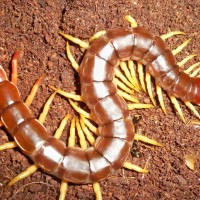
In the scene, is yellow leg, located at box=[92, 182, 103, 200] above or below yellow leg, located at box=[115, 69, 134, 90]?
below

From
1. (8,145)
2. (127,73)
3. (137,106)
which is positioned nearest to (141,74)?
(127,73)

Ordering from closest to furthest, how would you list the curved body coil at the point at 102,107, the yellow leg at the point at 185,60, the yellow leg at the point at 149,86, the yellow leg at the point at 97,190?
1. the curved body coil at the point at 102,107
2. the yellow leg at the point at 97,190
3. the yellow leg at the point at 149,86
4. the yellow leg at the point at 185,60

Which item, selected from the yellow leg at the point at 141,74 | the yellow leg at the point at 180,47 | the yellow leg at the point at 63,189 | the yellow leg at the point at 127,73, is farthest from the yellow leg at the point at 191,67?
the yellow leg at the point at 63,189

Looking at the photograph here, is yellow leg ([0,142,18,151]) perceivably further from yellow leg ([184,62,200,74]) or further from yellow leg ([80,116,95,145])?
yellow leg ([184,62,200,74])

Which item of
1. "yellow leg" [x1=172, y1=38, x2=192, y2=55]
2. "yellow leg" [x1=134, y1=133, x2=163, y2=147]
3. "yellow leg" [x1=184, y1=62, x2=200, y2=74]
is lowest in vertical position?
"yellow leg" [x1=134, y1=133, x2=163, y2=147]

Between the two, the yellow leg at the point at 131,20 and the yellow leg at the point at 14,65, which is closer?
the yellow leg at the point at 14,65

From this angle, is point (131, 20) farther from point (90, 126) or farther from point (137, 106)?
point (90, 126)

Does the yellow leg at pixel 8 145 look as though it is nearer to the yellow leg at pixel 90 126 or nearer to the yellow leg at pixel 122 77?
the yellow leg at pixel 90 126

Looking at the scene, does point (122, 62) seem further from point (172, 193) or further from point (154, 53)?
point (172, 193)

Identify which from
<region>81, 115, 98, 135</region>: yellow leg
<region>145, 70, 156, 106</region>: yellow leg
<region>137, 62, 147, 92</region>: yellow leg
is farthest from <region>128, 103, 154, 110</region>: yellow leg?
<region>81, 115, 98, 135</region>: yellow leg
